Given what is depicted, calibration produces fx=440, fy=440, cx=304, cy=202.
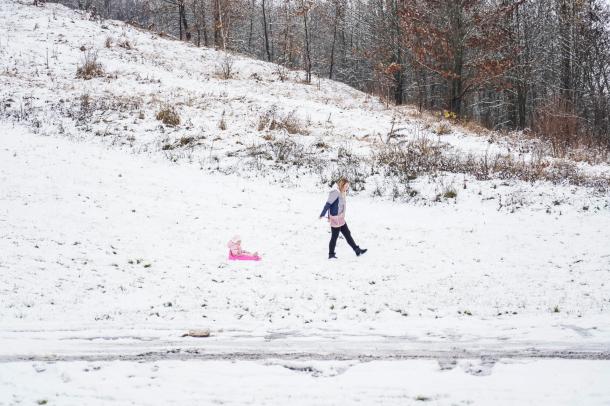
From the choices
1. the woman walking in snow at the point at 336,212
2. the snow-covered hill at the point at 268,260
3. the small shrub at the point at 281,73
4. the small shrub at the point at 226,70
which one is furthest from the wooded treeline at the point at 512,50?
the woman walking in snow at the point at 336,212

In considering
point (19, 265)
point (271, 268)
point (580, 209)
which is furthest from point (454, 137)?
point (19, 265)

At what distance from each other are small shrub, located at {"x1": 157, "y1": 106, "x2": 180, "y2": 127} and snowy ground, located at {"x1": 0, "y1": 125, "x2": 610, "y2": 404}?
14.9 feet

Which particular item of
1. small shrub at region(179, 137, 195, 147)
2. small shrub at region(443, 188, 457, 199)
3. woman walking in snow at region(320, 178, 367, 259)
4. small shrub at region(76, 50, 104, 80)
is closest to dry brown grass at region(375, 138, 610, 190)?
small shrub at region(443, 188, 457, 199)

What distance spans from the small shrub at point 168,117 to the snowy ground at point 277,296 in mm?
4535

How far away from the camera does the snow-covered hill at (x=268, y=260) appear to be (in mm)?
5430

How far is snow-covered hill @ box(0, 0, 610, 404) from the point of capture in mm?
5430

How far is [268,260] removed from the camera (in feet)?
32.1

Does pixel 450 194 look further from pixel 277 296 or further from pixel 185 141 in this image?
pixel 185 141

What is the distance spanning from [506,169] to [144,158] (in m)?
12.4

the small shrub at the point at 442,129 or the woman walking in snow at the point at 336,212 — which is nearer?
the woman walking in snow at the point at 336,212

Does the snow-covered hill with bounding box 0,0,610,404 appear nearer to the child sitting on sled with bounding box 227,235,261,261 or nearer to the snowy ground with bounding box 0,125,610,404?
the snowy ground with bounding box 0,125,610,404

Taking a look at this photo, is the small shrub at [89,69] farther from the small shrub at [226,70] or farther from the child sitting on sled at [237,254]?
the child sitting on sled at [237,254]

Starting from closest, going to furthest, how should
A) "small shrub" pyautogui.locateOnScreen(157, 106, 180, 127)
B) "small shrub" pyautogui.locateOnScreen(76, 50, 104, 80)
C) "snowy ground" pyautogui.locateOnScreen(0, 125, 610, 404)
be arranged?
1. "snowy ground" pyautogui.locateOnScreen(0, 125, 610, 404)
2. "small shrub" pyautogui.locateOnScreen(157, 106, 180, 127)
3. "small shrub" pyautogui.locateOnScreen(76, 50, 104, 80)

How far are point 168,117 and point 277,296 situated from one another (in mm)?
12535
